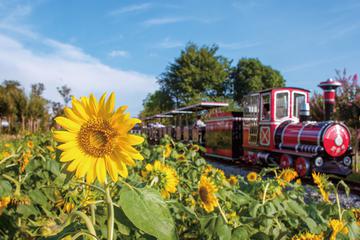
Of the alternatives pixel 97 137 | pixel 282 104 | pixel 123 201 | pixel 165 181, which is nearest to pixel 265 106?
pixel 282 104

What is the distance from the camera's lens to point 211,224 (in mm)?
1262

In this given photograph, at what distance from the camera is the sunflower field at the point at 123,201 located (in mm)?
910

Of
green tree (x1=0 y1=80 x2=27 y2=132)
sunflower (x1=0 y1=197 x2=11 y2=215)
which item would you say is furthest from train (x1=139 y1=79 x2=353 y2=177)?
green tree (x1=0 y1=80 x2=27 y2=132)

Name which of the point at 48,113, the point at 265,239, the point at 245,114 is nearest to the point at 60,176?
the point at 265,239

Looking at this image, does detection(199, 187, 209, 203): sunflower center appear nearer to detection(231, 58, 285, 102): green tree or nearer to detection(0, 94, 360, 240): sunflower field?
detection(0, 94, 360, 240): sunflower field

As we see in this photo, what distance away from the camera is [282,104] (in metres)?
10.6

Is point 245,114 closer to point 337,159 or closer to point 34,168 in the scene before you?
point 337,159

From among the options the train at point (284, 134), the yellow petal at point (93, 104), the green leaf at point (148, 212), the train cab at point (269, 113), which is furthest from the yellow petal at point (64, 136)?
the train cab at point (269, 113)

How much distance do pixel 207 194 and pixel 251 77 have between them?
151 ft

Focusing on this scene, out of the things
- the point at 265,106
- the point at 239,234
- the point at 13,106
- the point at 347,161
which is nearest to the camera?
the point at 239,234

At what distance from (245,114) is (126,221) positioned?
1105 centimetres

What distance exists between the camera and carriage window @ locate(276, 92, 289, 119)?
10.5 m

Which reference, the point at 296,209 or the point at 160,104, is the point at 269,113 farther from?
the point at 160,104

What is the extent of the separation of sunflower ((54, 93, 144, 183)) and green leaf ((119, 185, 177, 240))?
7cm
